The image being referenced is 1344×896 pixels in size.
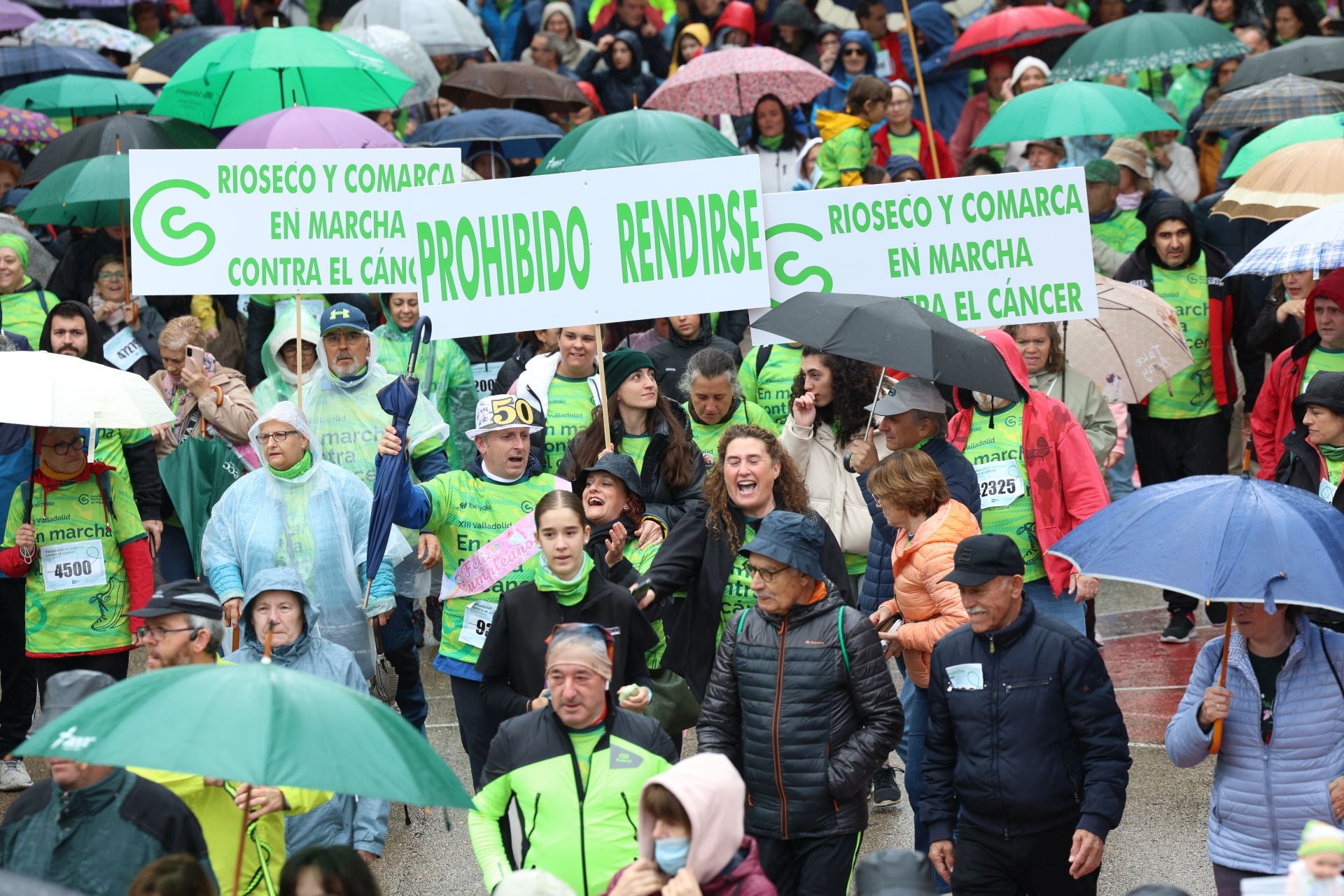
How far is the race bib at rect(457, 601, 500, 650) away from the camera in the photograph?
7270 millimetres

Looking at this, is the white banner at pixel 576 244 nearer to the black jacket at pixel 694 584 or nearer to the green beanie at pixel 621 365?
the green beanie at pixel 621 365

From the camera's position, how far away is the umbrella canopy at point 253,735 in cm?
412

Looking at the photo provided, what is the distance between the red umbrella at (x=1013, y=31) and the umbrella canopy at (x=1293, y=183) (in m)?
5.41

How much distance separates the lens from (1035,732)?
5.80m

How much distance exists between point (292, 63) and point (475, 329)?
473 cm

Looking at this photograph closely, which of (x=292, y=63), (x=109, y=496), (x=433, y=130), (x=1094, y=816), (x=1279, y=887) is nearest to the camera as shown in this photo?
(x=1279, y=887)

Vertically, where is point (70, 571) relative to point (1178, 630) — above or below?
above

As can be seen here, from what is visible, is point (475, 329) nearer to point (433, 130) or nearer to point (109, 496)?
point (109, 496)

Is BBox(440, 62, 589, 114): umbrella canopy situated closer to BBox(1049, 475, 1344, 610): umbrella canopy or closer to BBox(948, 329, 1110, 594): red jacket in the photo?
BBox(948, 329, 1110, 594): red jacket

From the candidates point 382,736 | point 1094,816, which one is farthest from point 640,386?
point 382,736

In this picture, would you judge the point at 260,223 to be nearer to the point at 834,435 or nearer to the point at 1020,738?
the point at 834,435

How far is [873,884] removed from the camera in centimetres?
452

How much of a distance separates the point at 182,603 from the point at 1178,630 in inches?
242

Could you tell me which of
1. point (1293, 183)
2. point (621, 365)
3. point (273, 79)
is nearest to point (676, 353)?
point (621, 365)
